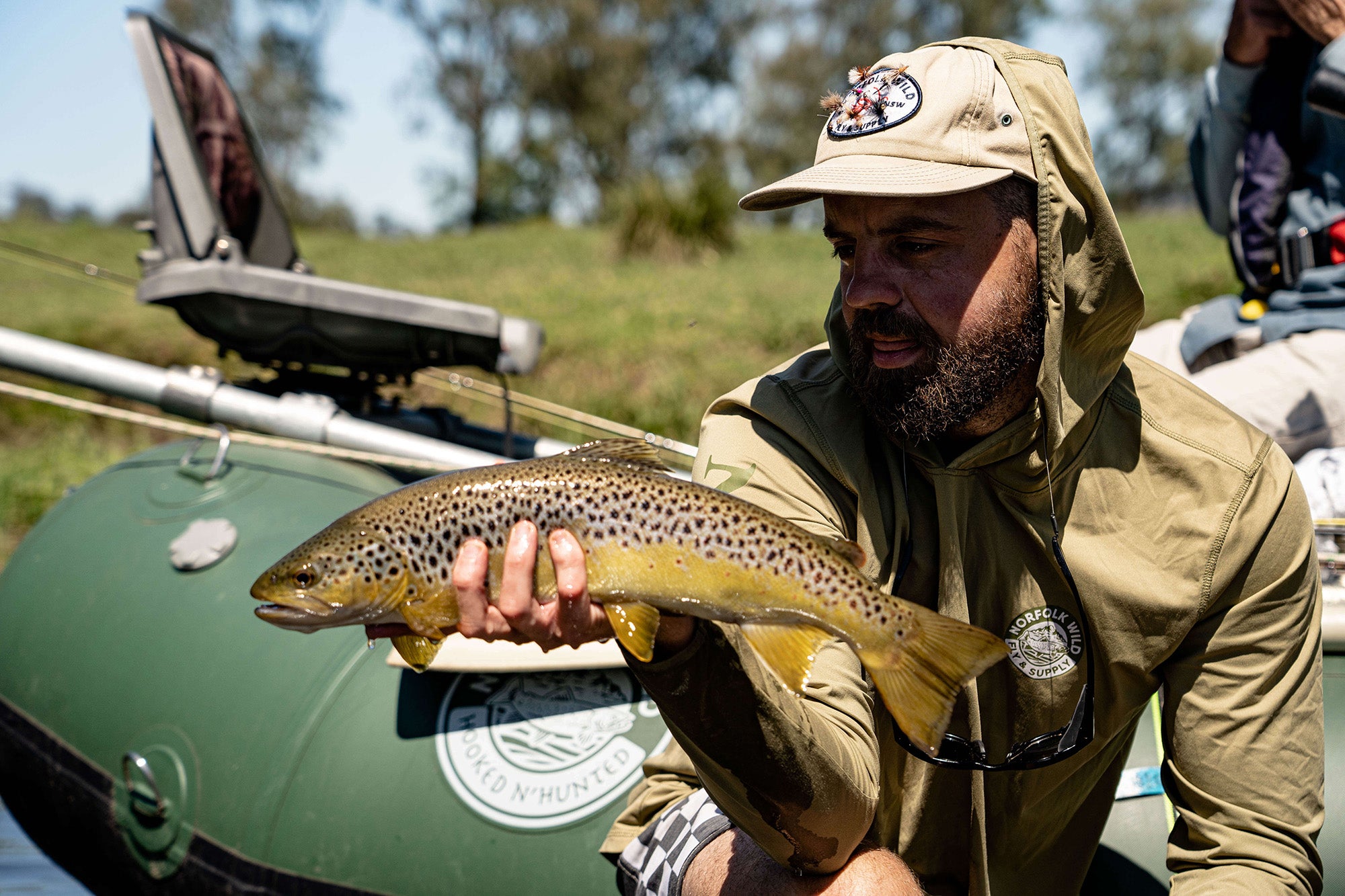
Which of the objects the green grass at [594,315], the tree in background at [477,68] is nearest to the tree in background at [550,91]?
the tree in background at [477,68]

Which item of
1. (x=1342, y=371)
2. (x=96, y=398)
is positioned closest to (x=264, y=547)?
(x=1342, y=371)

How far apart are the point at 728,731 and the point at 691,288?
11.8 meters

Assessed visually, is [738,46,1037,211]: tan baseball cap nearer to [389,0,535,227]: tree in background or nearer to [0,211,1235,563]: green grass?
[0,211,1235,563]: green grass

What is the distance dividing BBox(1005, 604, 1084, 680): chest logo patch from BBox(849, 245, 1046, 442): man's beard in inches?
17.8

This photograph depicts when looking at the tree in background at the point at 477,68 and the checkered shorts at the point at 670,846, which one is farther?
the tree in background at the point at 477,68

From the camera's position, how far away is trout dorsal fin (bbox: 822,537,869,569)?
190 centimetres

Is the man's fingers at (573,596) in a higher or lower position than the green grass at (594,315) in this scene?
higher

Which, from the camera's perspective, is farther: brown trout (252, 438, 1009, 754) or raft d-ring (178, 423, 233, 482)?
raft d-ring (178, 423, 233, 482)

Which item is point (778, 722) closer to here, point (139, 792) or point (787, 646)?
point (787, 646)

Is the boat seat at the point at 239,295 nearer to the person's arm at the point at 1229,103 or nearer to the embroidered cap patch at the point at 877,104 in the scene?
the embroidered cap patch at the point at 877,104

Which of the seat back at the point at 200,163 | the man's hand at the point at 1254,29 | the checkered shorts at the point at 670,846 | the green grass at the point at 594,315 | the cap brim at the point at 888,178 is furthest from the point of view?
the green grass at the point at 594,315

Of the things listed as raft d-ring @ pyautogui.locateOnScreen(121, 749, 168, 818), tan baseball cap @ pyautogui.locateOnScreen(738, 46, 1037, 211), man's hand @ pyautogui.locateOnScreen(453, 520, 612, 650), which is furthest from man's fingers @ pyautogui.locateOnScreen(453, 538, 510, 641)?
raft d-ring @ pyautogui.locateOnScreen(121, 749, 168, 818)

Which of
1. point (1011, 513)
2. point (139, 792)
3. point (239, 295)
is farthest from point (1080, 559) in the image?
point (239, 295)

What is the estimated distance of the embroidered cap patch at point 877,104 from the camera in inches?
93.6
